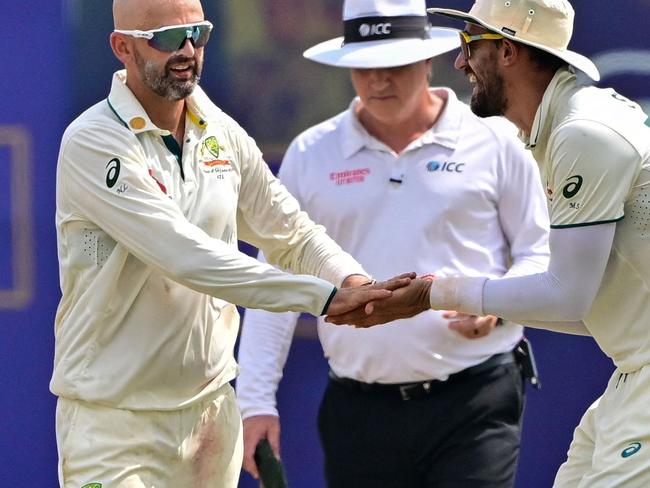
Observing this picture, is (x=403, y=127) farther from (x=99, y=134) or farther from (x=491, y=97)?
(x=99, y=134)

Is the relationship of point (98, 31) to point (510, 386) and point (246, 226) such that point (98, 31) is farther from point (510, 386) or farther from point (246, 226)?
point (510, 386)

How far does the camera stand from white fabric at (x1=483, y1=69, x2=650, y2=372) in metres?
3.89

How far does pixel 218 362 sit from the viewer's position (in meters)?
4.36

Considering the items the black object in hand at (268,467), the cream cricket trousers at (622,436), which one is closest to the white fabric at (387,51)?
the black object in hand at (268,467)

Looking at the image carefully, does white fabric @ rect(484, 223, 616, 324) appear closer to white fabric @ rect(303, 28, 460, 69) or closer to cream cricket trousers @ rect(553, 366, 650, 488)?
cream cricket trousers @ rect(553, 366, 650, 488)

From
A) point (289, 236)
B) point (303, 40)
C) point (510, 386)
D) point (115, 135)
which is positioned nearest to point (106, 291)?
point (115, 135)

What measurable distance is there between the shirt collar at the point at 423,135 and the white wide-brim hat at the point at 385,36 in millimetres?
203

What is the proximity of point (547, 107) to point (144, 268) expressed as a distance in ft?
3.75

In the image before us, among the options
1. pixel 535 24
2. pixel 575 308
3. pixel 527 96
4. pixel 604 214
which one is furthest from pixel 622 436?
pixel 535 24

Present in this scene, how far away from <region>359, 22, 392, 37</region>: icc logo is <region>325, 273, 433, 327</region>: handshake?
106 centimetres

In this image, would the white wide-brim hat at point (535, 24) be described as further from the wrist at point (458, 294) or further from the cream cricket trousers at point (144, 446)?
the cream cricket trousers at point (144, 446)

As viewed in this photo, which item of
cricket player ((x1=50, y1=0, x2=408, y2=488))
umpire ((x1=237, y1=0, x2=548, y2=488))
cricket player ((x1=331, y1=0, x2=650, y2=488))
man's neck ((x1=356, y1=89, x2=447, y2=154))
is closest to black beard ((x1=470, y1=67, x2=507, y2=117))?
cricket player ((x1=331, y1=0, x2=650, y2=488))

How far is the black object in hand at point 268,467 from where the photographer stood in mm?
4754

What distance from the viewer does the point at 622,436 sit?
12.9 ft
